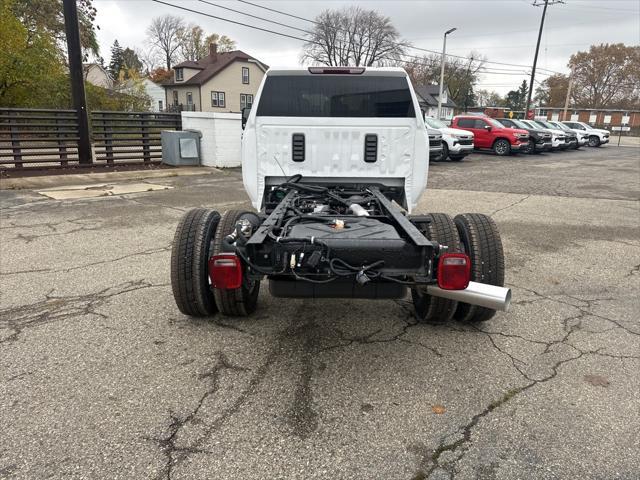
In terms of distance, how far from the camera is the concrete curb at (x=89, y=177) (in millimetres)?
10918

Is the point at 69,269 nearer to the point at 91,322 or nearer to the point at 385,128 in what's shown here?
the point at 91,322

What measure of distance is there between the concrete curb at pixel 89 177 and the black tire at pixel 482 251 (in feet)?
34.7

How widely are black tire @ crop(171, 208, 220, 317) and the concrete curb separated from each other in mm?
9124

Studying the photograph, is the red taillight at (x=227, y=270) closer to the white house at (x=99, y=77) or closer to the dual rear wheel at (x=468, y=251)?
the dual rear wheel at (x=468, y=251)

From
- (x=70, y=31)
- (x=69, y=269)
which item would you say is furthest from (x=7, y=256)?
(x=70, y=31)

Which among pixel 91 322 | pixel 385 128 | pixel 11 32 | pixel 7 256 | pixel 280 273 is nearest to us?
pixel 280 273

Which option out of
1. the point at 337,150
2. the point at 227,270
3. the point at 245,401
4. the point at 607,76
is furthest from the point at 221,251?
the point at 607,76

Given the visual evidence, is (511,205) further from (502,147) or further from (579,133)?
(579,133)

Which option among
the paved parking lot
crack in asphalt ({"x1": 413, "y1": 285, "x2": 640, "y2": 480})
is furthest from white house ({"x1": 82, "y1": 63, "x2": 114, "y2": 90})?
crack in asphalt ({"x1": 413, "y1": 285, "x2": 640, "y2": 480})

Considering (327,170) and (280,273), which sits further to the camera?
(327,170)

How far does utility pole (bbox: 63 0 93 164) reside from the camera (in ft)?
41.4

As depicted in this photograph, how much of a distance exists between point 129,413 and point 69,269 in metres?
3.06

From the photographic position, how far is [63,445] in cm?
240

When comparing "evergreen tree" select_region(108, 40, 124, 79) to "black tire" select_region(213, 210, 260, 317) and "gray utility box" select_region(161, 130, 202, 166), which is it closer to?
"gray utility box" select_region(161, 130, 202, 166)
